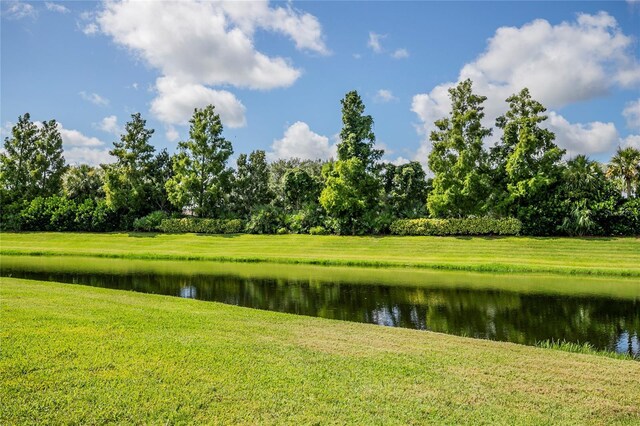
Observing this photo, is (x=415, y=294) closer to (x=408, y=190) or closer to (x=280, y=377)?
(x=280, y=377)

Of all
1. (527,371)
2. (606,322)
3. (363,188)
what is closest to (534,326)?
(606,322)

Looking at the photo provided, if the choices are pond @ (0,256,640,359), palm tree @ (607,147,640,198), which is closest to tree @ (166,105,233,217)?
pond @ (0,256,640,359)

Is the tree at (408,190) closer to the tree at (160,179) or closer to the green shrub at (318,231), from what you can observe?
the green shrub at (318,231)

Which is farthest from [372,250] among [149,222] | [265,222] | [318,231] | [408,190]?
[149,222]

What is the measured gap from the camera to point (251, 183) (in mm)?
62375

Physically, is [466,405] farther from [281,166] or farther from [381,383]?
[281,166]

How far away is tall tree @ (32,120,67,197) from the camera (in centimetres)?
6244

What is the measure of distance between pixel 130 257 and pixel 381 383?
3554 cm

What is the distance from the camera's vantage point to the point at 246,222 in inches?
2146

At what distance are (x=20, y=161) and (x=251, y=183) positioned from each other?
31270 mm

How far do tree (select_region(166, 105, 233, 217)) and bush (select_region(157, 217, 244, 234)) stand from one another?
2447 millimetres

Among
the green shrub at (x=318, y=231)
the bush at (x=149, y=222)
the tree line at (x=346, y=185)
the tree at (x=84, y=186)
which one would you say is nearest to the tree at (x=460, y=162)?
the tree line at (x=346, y=185)

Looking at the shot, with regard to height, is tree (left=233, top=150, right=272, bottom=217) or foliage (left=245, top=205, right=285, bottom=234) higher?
tree (left=233, top=150, right=272, bottom=217)

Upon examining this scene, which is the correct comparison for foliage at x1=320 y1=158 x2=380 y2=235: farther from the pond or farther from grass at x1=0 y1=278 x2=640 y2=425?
grass at x1=0 y1=278 x2=640 y2=425
